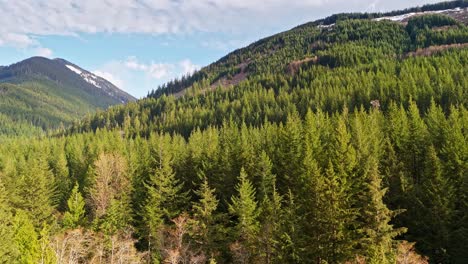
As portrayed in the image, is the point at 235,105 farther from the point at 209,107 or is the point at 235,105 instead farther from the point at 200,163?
the point at 200,163

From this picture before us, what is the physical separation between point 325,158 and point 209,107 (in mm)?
139247

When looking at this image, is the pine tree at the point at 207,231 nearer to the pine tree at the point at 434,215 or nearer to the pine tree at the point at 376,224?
the pine tree at the point at 376,224

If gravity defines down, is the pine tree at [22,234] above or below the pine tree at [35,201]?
below

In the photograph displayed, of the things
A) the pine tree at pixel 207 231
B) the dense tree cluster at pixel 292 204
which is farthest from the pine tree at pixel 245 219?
the pine tree at pixel 207 231

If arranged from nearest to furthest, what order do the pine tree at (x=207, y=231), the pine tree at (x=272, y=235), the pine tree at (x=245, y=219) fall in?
the pine tree at (x=272, y=235)
the pine tree at (x=245, y=219)
the pine tree at (x=207, y=231)

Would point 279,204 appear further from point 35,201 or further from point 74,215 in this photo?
point 35,201

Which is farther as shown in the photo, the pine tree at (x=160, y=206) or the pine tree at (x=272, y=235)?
the pine tree at (x=160, y=206)

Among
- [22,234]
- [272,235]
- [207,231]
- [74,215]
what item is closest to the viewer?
[272,235]

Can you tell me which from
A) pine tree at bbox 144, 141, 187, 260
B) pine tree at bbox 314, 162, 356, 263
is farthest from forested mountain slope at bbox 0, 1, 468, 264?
pine tree at bbox 144, 141, 187, 260

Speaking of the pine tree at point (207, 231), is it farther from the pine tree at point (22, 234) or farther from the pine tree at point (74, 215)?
the pine tree at point (74, 215)

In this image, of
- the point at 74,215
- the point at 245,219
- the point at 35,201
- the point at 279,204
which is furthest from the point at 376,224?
the point at 35,201

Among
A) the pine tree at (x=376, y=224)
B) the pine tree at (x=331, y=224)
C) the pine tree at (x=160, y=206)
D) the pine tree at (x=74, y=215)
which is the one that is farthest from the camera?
the pine tree at (x=74, y=215)

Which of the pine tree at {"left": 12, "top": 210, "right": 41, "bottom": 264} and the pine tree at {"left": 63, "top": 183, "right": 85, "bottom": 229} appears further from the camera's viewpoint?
the pine tree at {"left": 63, "top": 183, "right": 85, "bottom": 229}

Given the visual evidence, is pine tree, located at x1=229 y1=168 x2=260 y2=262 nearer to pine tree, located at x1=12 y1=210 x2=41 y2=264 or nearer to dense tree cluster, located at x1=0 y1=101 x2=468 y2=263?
dense tree cluster, located at x1=0 y1=101 x2=468 y2=263
